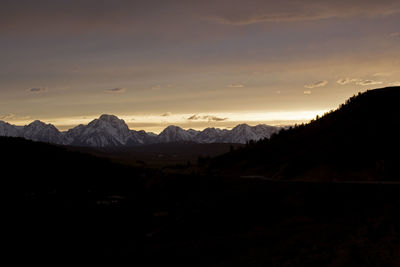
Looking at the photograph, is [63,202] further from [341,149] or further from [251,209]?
[341,149]

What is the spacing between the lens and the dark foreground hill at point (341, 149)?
57.9m

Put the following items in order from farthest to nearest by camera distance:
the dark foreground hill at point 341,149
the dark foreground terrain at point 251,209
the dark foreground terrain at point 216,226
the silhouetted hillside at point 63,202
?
the dark foreground hill at point 341,149, the silhouetted hillside at point 63,202, the dark foreground terrain at point 251,209, the dark foreground terrain at point 216,226

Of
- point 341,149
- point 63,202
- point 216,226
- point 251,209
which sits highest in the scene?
point 341,149

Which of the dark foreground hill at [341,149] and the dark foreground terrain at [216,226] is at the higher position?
the dark foreground hill at [341,149]

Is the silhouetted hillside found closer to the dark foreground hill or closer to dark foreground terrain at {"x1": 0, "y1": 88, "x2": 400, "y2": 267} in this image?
dark foreground terrain at {"x1": 0, "y1": 88, "x2": 400, "y2": 267}

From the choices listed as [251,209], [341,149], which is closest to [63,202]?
[251,209]

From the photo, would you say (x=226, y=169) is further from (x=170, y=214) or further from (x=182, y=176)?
(x=170, y=214)

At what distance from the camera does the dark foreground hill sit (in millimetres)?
57938

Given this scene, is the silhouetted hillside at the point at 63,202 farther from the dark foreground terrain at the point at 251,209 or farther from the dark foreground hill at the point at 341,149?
the dark foreground hill at the point at 341,149

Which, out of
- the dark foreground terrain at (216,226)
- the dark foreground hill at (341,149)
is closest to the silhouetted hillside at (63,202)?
the dark foreground terrain at (216,226)

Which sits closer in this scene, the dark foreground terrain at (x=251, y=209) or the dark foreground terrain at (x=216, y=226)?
the dark foreground terrain at (x=216, y=226)

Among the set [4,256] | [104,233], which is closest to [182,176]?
[104,233]

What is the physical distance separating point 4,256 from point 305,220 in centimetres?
3357

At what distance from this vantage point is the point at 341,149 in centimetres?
6619
